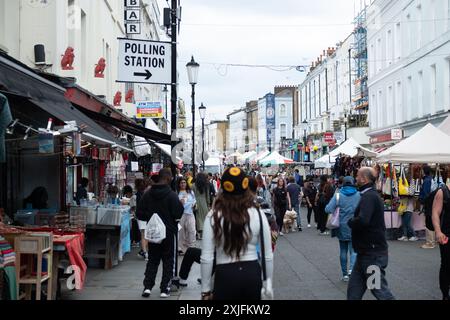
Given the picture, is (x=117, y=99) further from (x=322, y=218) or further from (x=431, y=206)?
(x=431, y=206)

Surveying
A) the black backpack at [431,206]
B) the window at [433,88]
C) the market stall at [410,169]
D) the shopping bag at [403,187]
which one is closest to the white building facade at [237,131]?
the window at [433,88]

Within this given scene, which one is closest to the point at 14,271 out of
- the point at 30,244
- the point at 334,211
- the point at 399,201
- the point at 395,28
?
the point at 30,244

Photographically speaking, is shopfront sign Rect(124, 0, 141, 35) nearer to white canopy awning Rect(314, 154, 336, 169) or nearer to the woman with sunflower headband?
white canopy awning Rect(314, 154, 336, 169)

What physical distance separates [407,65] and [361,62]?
13.7 metres

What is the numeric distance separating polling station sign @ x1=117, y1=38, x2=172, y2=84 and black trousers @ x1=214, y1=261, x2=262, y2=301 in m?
7.21

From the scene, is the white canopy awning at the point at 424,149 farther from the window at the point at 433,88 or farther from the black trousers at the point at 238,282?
the window at the point at 433,88

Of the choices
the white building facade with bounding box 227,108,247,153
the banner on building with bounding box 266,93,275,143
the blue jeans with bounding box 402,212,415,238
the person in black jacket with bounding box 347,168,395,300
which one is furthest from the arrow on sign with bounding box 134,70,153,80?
the white building facade with bounding box 227,108,247,153

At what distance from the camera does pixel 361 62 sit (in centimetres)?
4450

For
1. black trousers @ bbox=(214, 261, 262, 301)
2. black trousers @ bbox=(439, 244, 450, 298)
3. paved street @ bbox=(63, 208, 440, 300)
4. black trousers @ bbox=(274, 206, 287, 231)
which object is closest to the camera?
black trousers @ bbox=(214, 261, 262, 301)

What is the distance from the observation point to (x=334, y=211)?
32.9ft

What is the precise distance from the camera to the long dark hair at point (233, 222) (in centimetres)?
500

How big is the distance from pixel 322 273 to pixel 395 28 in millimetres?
24962

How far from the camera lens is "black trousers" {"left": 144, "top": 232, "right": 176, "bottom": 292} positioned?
8773 mm
